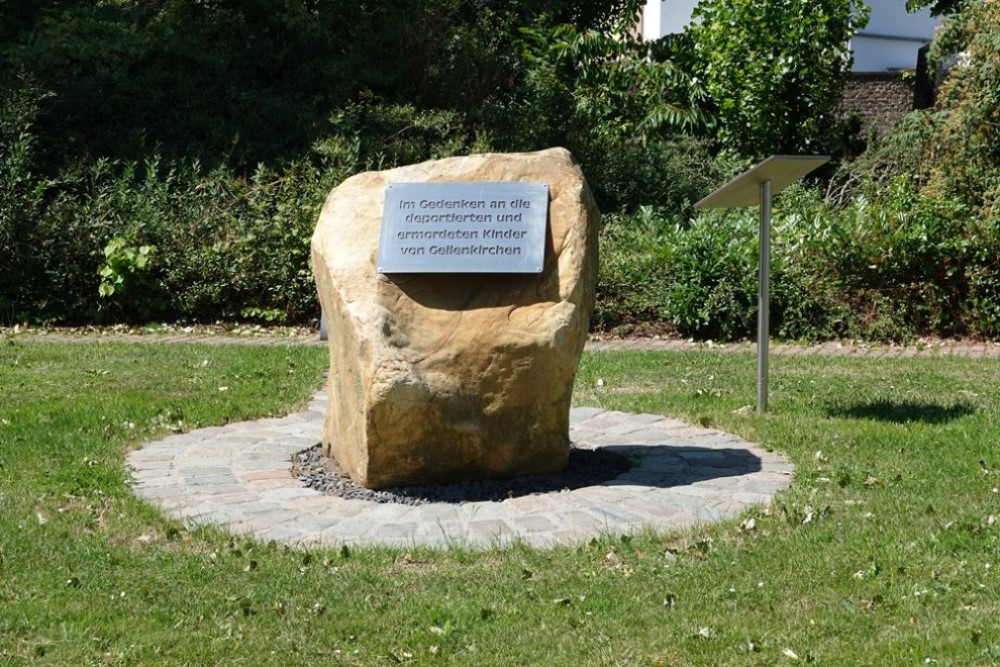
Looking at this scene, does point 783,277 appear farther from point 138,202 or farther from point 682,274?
point 138,202

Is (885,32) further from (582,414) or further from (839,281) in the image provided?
(582,414)

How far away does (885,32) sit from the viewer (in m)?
24.9

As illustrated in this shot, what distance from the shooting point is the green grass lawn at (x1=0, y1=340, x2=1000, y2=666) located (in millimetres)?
4039

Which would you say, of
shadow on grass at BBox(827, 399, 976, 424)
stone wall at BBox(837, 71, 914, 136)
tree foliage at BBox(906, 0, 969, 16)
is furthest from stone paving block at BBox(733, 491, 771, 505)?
stone wall at BBox(837, 71, 914, 136)

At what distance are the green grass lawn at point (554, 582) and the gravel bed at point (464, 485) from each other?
91 centimetres

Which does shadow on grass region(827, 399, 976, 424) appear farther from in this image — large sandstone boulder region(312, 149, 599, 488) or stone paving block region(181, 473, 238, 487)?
stone paving block region(181, 473, 238, 487)

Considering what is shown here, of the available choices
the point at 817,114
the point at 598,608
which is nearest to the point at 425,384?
the point at 598,608

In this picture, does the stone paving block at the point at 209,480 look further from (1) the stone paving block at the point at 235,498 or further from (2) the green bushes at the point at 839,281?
(2) the green bushes at the point at 839,281

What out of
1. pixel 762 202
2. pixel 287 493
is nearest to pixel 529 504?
pixel 287 493

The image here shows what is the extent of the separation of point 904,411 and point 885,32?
62.4 ft

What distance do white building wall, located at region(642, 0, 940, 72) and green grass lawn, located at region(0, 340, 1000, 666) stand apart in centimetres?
1923

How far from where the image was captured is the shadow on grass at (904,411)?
7.61 m

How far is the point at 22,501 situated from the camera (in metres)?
5.78

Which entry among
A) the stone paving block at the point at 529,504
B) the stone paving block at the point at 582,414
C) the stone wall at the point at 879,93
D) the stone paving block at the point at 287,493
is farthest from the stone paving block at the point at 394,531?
the stone wall at the point at 879,93
